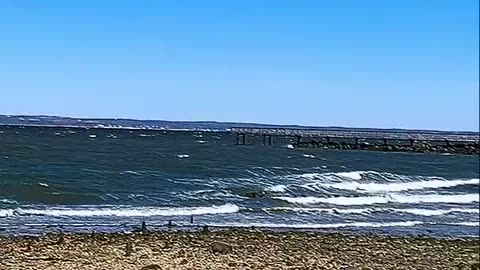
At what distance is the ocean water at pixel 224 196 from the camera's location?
19375mm

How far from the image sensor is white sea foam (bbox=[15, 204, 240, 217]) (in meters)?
20.2

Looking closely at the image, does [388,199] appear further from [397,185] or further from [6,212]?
[6,212]

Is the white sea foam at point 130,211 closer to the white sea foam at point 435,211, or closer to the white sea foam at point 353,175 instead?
the white sea foam at point 435,211

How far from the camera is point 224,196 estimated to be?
995 inches

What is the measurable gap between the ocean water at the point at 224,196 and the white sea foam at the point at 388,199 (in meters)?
0.04

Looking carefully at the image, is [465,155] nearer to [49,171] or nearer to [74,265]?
[49,171]

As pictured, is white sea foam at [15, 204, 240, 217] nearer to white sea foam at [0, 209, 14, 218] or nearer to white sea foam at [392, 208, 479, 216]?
white sea foam at [0, 209, 14, 218]

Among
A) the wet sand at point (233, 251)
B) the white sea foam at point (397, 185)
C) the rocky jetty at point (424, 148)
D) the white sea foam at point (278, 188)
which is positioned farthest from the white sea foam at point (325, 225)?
the rocky jetty at point (424, 148)

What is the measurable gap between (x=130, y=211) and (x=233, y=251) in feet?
25.4

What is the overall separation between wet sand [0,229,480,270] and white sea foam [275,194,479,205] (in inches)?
329

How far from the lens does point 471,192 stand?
1167 inches

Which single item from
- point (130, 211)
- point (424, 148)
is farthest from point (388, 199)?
point (424, 148)

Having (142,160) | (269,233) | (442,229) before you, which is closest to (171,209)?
(269,233)

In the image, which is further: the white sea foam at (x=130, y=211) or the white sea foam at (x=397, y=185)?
the white sea foam at (x=397, y=185)
